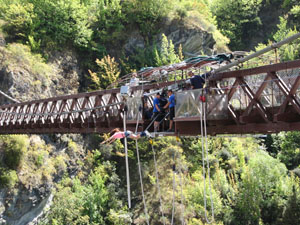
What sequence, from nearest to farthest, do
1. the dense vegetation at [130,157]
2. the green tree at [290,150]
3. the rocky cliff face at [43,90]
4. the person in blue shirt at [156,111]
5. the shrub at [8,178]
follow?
1. the person in blue shirt at [156,111]
2. the shrub at [8,178]
3. the rocky cliff face at [43,90]
4. the dense vegetation at [130,157]
5. the green tree at [290,150]

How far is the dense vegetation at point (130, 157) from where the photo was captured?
1870cm

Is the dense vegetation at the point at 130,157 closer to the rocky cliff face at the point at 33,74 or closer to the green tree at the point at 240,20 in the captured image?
the rocky cliff face at the point at 33,74

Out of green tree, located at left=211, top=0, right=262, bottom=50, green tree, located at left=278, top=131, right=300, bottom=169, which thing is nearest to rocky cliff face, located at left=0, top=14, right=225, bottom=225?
green tree, located at left=211, top=0, right=262, bottom=50

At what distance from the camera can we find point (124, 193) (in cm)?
2152

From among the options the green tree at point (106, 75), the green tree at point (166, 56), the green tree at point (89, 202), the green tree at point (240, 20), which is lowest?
the green tree at point (89, 202)

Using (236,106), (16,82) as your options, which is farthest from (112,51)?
(236,106)

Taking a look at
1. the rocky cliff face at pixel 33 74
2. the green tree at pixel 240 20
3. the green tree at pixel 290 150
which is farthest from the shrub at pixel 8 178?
the green tree at pixel 240 20

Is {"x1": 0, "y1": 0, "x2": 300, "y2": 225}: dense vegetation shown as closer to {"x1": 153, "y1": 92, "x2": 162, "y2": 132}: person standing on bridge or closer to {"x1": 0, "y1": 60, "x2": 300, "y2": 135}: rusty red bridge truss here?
{"x1": 153, "y1": 92, "x2": 162, "y2": 132}: person standing on bridge

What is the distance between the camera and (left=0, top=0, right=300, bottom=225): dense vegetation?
18.7 m

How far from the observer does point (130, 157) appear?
2262cm

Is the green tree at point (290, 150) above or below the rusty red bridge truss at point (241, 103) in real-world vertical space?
below

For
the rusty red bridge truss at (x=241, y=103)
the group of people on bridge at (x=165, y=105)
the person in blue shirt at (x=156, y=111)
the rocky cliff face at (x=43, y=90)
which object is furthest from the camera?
the rocky cliff face at (x=43, y=90)

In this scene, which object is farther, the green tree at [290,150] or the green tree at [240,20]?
the green tree at [240,20]

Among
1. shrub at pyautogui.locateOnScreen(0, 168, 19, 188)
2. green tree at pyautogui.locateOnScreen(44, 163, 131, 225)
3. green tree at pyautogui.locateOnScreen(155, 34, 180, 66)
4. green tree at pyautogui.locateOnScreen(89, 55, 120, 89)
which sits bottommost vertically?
green tree at pyautogui.locateOnScreen(44, 163, 131, 225)
